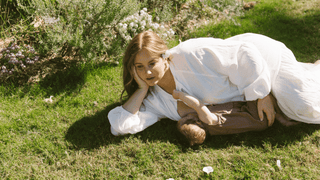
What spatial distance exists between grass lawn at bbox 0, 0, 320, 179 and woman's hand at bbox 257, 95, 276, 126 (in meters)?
0.26

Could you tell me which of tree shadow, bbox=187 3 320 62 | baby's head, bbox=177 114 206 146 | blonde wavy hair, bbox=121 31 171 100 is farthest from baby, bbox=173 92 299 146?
tree shadow, bbox=187 3 320 62

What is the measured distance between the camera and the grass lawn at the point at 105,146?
2381mm

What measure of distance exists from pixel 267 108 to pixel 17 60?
353 cm

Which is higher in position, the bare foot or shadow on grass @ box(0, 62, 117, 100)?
shadow on grass @ box(0, 62, 117, 100)

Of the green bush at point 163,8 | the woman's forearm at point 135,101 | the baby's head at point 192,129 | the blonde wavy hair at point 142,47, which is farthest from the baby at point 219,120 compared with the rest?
the green bush at point 163,8

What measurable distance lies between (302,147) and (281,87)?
0.75 meters

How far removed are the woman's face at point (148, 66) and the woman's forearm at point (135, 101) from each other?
1.15ft

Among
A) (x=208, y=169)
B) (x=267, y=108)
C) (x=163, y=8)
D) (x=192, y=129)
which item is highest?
(x=163, y=8)

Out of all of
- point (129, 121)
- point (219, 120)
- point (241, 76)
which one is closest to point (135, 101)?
point (129, 121)

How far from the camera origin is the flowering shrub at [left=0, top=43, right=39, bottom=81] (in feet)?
10.7

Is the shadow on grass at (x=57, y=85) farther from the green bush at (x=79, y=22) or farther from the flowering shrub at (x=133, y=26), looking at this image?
the flowering shrub at (x=133, y=26)

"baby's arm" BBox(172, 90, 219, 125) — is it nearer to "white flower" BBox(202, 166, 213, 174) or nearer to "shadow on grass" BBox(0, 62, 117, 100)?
"white flower" BBox(202, 166, 213, 174)

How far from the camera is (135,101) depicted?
2641mm

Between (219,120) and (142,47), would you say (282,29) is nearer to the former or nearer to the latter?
(219,120)
